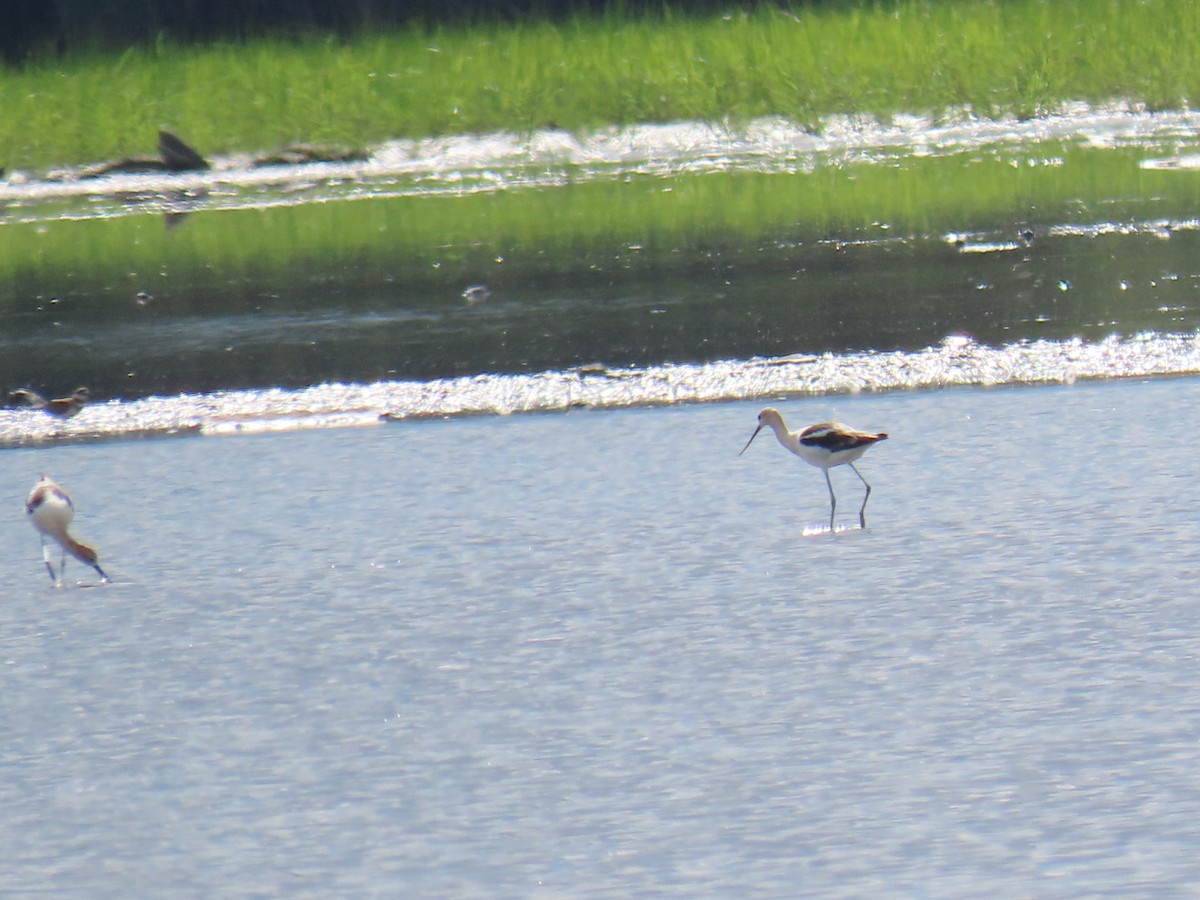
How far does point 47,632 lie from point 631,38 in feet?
53.4

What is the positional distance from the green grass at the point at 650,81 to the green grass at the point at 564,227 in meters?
2.43

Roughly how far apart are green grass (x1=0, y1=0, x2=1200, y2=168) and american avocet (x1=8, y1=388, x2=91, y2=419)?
10248 millimetres

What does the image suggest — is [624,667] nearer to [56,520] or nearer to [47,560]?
[56,520]

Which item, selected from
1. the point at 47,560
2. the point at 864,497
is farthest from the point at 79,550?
the point at 864,497

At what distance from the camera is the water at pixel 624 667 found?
4.51 meters

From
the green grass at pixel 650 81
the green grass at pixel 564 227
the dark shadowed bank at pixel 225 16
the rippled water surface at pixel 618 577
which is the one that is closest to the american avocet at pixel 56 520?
the rippled water surface at pixel 618 577

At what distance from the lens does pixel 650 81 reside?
20.3 meters

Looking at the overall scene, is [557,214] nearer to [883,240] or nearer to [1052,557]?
[883,240]

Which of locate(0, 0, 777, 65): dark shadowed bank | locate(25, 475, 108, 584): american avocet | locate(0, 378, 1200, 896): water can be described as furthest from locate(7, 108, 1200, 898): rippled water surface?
locate(0, 0, 777, 65): dark shadowed bank

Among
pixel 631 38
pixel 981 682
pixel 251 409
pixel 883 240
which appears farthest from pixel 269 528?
pixel 631 38

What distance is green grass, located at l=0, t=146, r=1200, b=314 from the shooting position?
13.5 metres

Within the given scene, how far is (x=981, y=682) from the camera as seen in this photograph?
543 centimetres

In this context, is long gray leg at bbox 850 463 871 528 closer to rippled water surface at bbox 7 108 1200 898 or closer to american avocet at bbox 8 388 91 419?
rippled water surface at bbox 7 108 1200 898

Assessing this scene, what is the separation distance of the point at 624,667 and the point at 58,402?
4.83 meters
